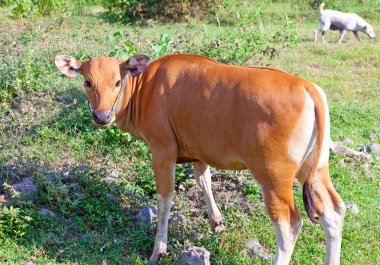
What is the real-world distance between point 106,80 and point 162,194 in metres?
1.08

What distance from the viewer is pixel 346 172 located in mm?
6859

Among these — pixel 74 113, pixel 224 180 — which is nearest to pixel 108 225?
pixel 224 180

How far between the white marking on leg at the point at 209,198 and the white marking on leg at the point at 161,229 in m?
0.54

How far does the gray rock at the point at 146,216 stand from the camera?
5625 mm

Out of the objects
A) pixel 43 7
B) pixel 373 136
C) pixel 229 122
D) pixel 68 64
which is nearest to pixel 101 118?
pixel 68 64

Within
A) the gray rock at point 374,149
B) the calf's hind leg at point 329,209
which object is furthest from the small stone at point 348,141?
the calf's hind leg at point 329,209

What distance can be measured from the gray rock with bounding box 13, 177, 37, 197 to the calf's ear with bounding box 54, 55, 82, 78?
1.25 m

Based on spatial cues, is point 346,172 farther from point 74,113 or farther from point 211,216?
point 74,113

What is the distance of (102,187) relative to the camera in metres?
5.93

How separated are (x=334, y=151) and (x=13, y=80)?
13.1 ft

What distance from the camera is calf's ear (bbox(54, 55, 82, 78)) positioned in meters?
5.30

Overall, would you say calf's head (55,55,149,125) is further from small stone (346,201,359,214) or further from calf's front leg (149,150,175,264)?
small stone (346,201,359,214)

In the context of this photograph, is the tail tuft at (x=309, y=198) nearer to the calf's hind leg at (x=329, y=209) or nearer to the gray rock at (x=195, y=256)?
the calf's hind leg at (x=329, y=209)

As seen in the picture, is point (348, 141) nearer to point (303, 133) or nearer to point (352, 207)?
point (352, 207)
